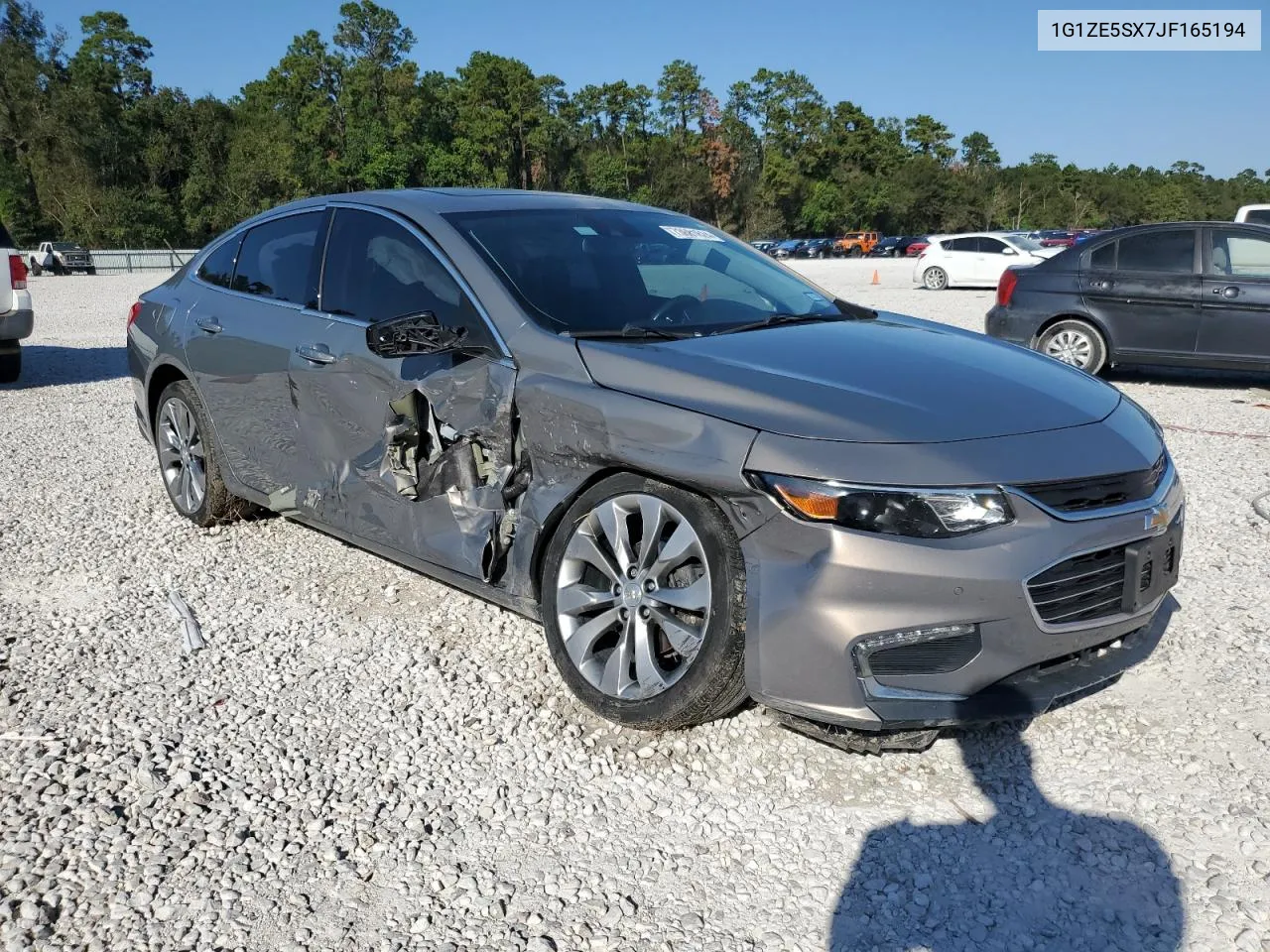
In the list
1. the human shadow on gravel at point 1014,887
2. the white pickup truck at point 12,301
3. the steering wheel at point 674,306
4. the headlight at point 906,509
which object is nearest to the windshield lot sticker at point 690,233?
the steering wheel at point 674,306

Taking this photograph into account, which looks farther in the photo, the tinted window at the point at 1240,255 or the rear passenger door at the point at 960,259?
the rear passenger door at the point at 960,259

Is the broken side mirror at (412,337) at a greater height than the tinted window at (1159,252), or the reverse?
the tinted window at (1159,252)

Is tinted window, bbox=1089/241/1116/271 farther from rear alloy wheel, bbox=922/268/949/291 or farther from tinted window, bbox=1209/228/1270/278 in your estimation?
rear alloy wheel, bbox=922/268/949/291

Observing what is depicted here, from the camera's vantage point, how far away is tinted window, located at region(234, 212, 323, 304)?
4.66 metres

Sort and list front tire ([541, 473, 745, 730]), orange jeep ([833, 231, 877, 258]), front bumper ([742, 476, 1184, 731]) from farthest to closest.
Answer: orange jeep ([833, 231, 877, 258]) → front tire ([541, 473, 745, 730]) → front bumper ([742, 476, 1184, 731])

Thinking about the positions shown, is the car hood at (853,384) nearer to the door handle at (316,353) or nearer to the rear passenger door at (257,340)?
the door handle at (316,353)

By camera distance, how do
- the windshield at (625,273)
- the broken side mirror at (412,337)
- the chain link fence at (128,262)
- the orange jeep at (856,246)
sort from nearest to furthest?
the broken side mirror at (412,337) → the windshield at (625,273) → the chain link fence at (128,262) → the orange jeep at (856,246)

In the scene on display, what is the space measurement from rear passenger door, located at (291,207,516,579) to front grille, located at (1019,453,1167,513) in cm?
167

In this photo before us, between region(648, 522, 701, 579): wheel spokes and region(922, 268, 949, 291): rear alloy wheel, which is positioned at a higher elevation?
region(922, 268, 949, 291): rear alloy wheel

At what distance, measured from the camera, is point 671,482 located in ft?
10.2

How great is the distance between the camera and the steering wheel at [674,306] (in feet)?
12.5

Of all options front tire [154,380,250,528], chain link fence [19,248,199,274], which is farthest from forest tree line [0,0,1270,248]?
front tire [154,380,250,528]

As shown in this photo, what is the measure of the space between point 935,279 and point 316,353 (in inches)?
931

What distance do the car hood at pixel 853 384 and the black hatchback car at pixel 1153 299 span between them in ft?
21.4
